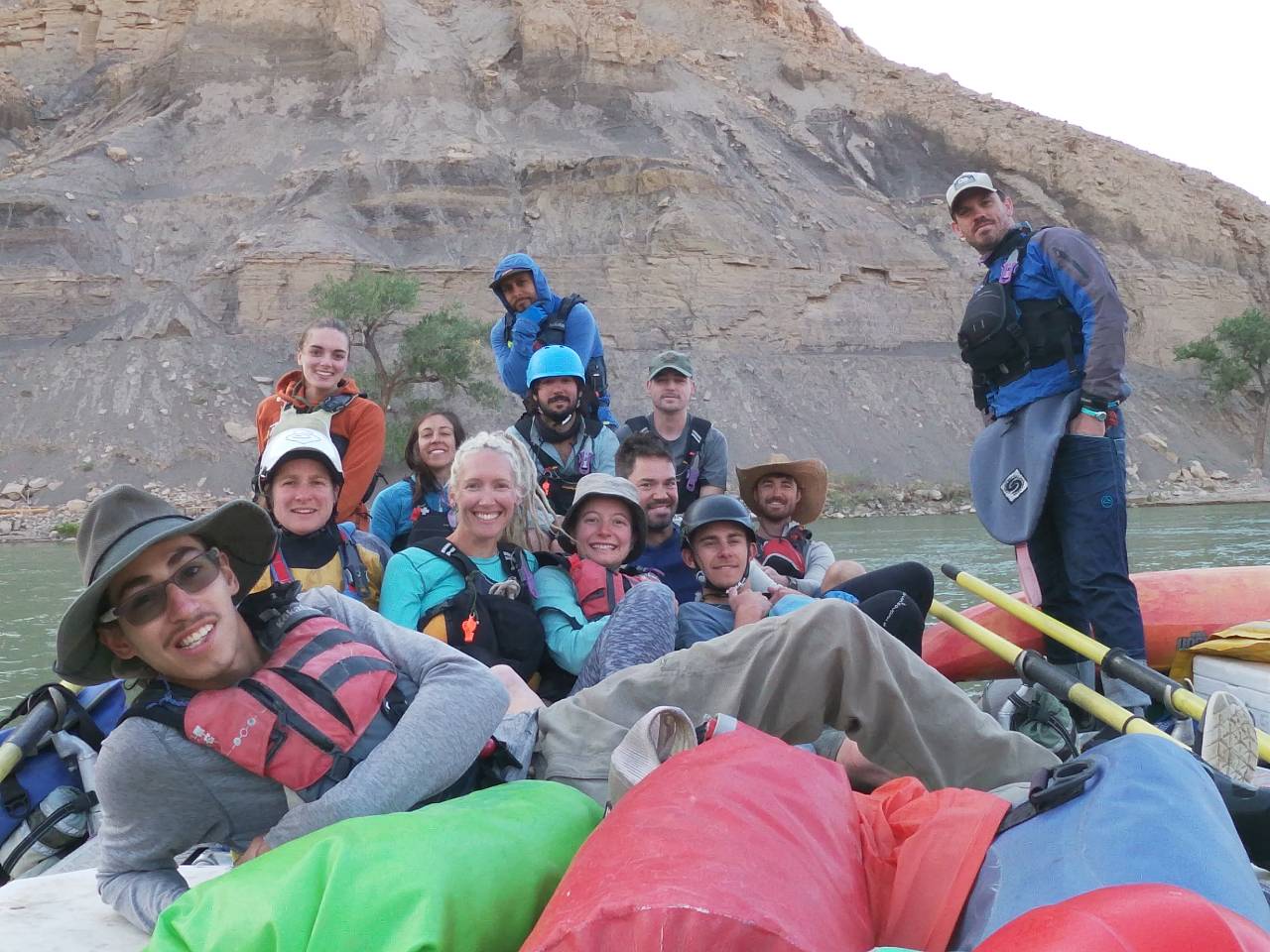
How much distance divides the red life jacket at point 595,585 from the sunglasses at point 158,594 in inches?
68.5

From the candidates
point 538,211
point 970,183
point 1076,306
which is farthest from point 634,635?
point 538,211

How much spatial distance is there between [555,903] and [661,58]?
143ft

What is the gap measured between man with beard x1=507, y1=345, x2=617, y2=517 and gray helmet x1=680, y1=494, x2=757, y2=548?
115 centimetres

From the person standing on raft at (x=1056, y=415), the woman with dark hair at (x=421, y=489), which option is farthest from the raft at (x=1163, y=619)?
the woman with dark hair at (x=421, y=489)

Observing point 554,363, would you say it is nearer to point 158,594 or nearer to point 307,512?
point 307,512

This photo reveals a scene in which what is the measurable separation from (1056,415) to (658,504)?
1606mm

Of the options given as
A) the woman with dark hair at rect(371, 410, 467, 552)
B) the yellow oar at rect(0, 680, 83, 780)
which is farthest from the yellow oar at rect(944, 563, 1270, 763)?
the yellow oar at rect(0, 680, 83, 780)

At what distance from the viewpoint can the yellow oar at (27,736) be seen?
2.92 meters

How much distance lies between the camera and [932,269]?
36594 millimetres

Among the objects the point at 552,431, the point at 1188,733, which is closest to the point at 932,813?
the point at 1188,733

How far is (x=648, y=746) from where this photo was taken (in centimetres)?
192

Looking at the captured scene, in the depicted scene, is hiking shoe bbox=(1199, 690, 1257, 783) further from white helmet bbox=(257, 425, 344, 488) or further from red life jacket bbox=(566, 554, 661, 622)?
white helmet bbox=(257, 425, 344, 488)

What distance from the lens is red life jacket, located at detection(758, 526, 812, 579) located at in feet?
14.9

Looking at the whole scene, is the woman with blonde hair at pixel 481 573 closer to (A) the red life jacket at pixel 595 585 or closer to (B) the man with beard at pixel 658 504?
(A) the red life jacket at pixel 595 585
